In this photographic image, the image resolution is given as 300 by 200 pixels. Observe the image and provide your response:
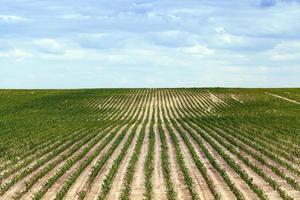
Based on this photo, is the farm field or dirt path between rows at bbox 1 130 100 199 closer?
the farm field

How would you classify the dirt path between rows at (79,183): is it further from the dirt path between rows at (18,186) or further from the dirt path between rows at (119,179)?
the dirt path between rows at (18,186)

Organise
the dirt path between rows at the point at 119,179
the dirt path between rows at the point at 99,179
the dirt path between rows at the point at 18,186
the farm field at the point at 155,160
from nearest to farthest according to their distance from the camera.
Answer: the dirt path between rows at the point at 119,179 → the dirt path between rows at the point at 99,179 → the farm field at the point at 155,160 → the dirt path between rows at the point at 18,186

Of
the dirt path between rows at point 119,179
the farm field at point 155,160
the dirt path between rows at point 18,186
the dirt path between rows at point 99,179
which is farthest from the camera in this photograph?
the dirt path between rows at point 18,186

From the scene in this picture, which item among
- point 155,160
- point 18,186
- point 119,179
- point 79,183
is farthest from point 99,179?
point 155,160

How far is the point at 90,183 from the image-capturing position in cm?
2139

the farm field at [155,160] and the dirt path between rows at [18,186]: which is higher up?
the farm field at [155,160]

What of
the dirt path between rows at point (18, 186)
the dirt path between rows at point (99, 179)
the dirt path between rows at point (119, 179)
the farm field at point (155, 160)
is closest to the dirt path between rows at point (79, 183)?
the farm field at point (155, 160)

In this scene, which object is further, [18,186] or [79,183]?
[18,186]

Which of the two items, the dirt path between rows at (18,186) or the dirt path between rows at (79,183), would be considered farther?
the dirt path between rows at (18,186)

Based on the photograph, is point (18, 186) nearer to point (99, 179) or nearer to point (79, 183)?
point (79, 183)

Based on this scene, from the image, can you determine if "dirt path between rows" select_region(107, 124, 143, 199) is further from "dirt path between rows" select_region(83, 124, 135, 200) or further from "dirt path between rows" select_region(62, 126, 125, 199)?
"dirt path between rows" select_region(62, 126, 125, 199)

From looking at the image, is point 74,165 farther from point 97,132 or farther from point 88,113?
point 88,113

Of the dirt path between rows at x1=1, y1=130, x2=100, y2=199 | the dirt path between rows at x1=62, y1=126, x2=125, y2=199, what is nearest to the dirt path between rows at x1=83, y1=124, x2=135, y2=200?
the dirt path between rows at x1=62, y1=126, x2=125, y2=199

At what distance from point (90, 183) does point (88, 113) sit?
154ft
